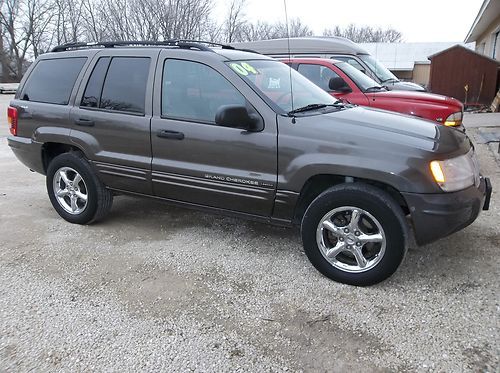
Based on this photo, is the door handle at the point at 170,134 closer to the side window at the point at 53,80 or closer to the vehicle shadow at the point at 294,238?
the vehicle shadow at the point at 294,238

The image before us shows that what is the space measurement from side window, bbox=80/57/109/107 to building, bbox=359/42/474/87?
35530 millimetres

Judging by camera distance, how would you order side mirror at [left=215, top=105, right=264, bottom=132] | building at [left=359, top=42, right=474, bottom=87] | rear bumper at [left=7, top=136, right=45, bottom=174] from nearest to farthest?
side mirror at [left=215, top=105, right=264, bottom=132], rear bumper at [left=7, top=136, right=45, bottom=174], building at [left=359, top=42, right=474, bottom=87]

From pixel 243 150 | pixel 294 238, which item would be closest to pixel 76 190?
pixel 243 150

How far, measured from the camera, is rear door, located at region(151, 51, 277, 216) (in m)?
3.65

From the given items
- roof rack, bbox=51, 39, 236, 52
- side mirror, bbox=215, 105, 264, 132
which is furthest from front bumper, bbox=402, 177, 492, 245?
roof rack, bbox=51, 39, 236, 52

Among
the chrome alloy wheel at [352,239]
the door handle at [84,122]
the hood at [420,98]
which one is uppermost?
the door handle at [84,122]

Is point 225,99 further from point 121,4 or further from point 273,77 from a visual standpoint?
point 121,4

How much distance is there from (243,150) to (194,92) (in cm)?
75

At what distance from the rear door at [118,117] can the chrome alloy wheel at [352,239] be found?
1.76m

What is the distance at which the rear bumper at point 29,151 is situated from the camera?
4.87 m

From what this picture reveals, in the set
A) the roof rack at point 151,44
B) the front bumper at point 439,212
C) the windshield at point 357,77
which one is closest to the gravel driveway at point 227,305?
the front bumper at point 439,212

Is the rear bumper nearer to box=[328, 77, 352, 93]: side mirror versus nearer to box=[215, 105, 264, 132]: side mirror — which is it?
box=[215, 105, 264, 132]: side mirror

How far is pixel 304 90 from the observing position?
4.32 m

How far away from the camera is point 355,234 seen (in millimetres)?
3396
